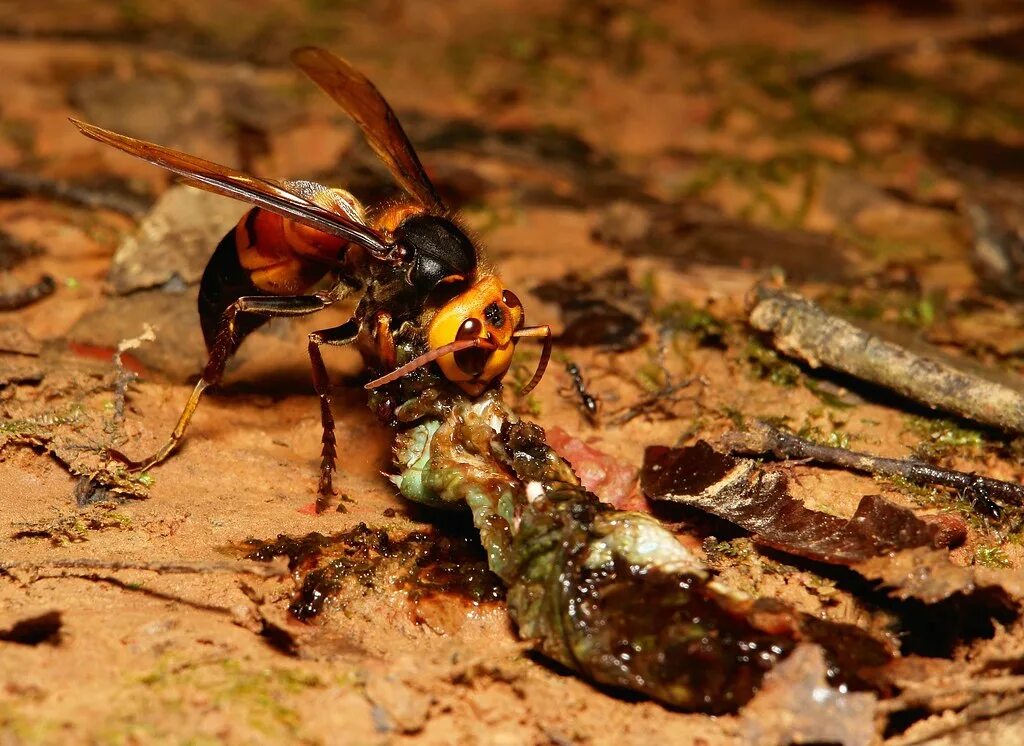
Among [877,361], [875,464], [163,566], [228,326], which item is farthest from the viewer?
[877,361]

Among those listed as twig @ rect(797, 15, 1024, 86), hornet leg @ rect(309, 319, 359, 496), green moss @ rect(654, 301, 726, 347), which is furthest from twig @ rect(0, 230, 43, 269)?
twig @ rect(797, 15, 1024, 86)

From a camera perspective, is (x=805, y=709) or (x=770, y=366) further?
(x=770, y=366)

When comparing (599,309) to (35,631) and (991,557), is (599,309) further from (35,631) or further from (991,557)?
(35,631)

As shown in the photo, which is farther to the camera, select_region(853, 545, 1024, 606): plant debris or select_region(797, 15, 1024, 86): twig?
select_region(797, 15, 1024, 86): twig

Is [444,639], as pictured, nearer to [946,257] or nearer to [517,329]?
[517,329]

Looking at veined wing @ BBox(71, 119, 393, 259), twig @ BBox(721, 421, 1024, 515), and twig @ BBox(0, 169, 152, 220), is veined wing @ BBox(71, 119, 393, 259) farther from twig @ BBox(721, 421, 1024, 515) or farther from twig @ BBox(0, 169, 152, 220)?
twig @ BBox(0, 169, 152, 220)

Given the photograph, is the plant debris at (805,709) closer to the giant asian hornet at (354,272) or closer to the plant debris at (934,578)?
the plant debris at (934,578)

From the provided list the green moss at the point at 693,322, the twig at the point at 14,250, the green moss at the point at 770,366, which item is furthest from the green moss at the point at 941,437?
the twig at the point at 14,250

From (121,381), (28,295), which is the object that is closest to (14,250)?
(28,295)

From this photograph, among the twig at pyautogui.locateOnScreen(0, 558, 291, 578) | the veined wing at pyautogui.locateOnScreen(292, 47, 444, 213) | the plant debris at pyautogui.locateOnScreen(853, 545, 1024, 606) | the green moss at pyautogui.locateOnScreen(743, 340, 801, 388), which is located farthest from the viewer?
the green moss at pyautogui.locateOnScreen(743, 340, 801, 388)
